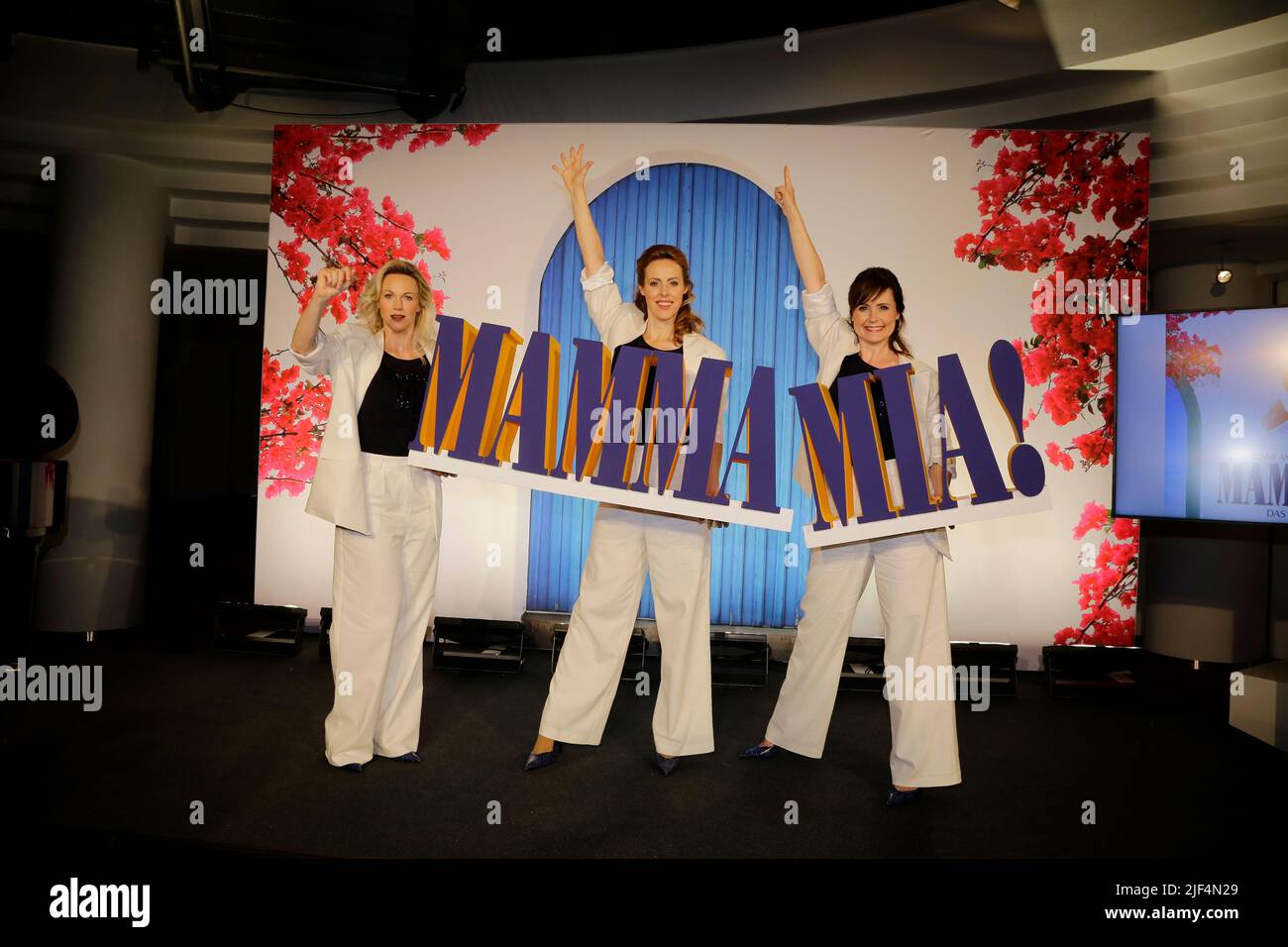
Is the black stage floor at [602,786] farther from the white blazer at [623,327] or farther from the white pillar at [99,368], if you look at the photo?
the white pillar at [99,368]

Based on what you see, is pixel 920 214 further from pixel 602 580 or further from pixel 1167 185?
pixel 602 580

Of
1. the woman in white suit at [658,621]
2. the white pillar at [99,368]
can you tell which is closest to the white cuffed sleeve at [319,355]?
the woman in white suit at [658,621]

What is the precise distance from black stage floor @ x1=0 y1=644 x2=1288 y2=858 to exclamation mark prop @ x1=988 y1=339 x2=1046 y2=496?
1134mm

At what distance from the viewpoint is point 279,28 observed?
14.7 feet

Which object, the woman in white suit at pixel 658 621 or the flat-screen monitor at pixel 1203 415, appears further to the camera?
the flat-screen monitor at pixel 1203 415

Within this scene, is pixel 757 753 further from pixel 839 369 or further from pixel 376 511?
pixel 376 511

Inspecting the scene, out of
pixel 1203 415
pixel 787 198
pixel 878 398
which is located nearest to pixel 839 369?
pixel 878 398

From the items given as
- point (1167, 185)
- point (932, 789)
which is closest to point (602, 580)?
point (932, 789)

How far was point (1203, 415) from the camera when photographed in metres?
3.61

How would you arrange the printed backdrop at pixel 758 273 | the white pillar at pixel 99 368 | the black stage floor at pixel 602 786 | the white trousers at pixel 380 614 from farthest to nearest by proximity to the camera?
the white pillar at pixel 99 368 → the printed backdrop at pixel 758 273 → the white trousers at pixel 380 614 → the black stage floor at pixel 602 786

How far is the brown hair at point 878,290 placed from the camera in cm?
270

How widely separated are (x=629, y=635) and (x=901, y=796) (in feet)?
3.58

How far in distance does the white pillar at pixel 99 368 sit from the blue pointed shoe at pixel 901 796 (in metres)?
4.59

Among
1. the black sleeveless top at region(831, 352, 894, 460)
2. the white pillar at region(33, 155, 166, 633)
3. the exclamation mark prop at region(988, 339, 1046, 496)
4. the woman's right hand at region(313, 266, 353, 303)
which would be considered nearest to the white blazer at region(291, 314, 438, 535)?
the woman's right hand at region(313, 266, 353, 303)
